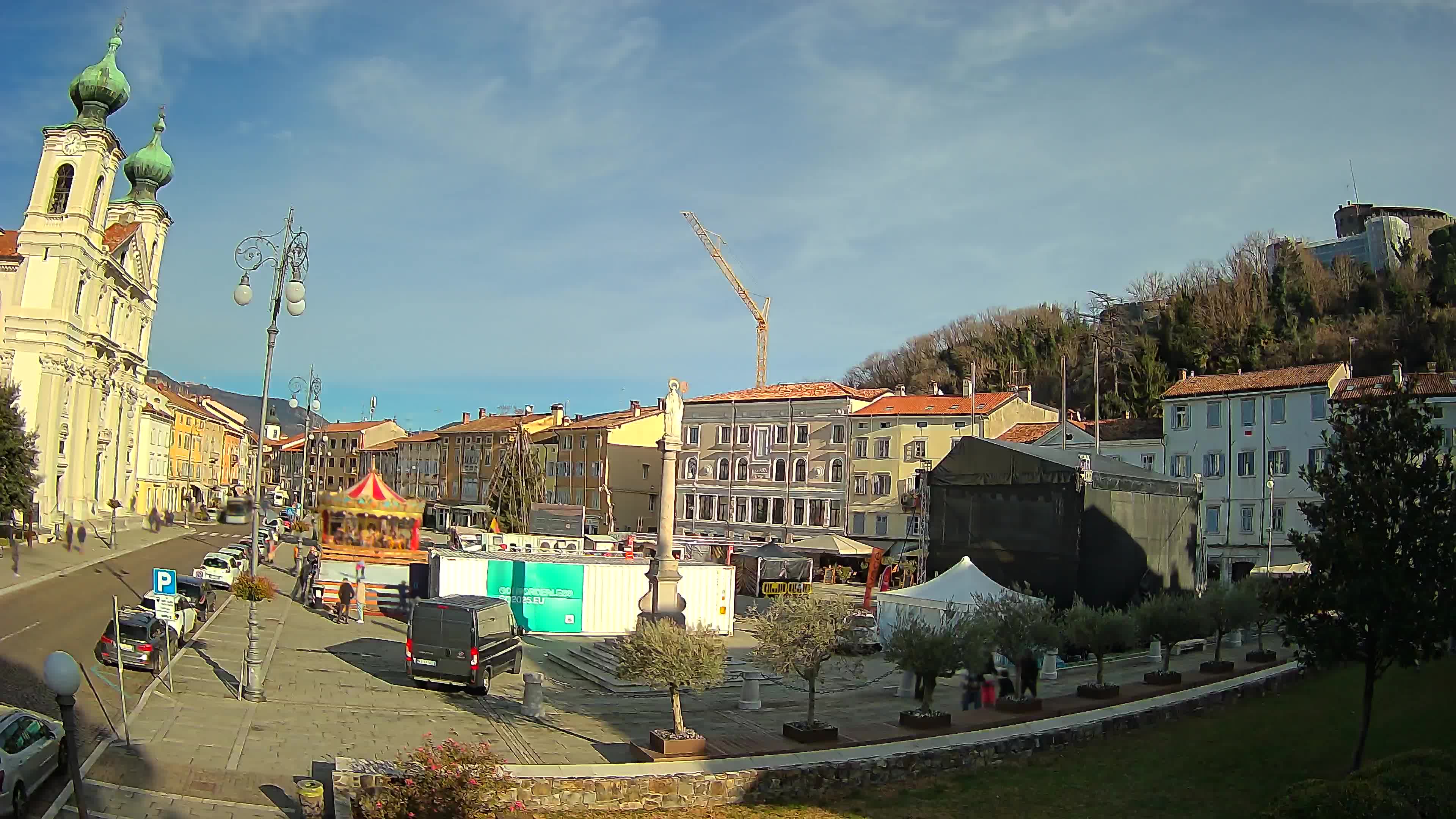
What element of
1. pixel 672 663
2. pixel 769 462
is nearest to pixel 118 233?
pixel 769 462

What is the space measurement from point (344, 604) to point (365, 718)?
579 inches

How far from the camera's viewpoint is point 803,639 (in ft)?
55.8

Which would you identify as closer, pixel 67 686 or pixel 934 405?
pixel 67 686

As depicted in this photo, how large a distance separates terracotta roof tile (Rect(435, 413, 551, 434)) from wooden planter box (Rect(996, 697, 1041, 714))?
67988mm

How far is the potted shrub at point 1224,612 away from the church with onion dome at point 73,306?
175 ft

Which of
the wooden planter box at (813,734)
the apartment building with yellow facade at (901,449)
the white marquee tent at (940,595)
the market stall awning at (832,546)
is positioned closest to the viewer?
the wooden planter box at (813,734)

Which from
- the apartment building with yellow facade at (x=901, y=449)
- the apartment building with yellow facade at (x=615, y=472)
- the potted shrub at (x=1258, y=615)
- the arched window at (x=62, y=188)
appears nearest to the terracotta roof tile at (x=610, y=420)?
the apartment building with yellow facade at (x=615, y=472)

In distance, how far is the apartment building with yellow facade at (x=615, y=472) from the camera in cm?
7525

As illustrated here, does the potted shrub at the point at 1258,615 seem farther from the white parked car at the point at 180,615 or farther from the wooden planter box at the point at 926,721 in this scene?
the white parked car at the point at 180,615

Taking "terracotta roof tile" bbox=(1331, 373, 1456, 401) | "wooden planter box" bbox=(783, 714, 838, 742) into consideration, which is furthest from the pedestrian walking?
"terracotta roof tile" bbox=(1331, 373, 1456, 401)

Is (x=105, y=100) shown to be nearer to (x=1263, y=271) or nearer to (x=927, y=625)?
(x=927, y=625)

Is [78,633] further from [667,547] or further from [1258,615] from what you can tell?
[1258,615]

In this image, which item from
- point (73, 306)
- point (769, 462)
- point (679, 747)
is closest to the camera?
point (679, 747)

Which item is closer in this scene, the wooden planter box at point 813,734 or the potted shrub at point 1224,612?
the wooden planter box at point 813,734
